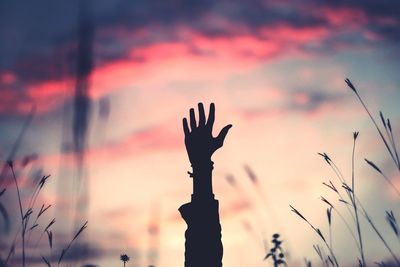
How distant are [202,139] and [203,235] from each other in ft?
4.47

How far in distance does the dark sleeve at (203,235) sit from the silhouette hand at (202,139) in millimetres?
668

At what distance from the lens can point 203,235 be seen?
21.1ft

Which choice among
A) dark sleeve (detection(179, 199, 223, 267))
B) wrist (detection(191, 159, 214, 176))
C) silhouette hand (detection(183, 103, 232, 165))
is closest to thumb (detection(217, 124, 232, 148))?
silhouette hand (detection(183, 103, 232, 165))

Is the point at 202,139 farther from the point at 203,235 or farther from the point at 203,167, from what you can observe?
the point at 203,235

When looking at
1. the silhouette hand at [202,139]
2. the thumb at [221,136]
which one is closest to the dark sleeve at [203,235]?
the silhouette hand at [202,139]

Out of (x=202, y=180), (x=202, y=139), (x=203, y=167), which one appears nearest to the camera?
(x=202, y=180)

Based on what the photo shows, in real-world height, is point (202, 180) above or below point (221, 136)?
below

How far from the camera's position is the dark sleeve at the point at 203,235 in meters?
6.34

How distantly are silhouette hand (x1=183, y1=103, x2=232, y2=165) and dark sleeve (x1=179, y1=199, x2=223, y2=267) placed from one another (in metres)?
0.67

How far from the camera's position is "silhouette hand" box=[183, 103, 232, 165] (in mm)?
6957

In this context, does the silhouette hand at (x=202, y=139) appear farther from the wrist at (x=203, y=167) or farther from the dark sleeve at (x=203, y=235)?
the dark sleeve at (x=203, y=235)

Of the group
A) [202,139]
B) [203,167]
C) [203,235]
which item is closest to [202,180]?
[203,167]

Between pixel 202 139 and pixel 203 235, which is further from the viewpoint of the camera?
pixel 202 139

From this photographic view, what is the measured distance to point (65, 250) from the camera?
11.4 ft
